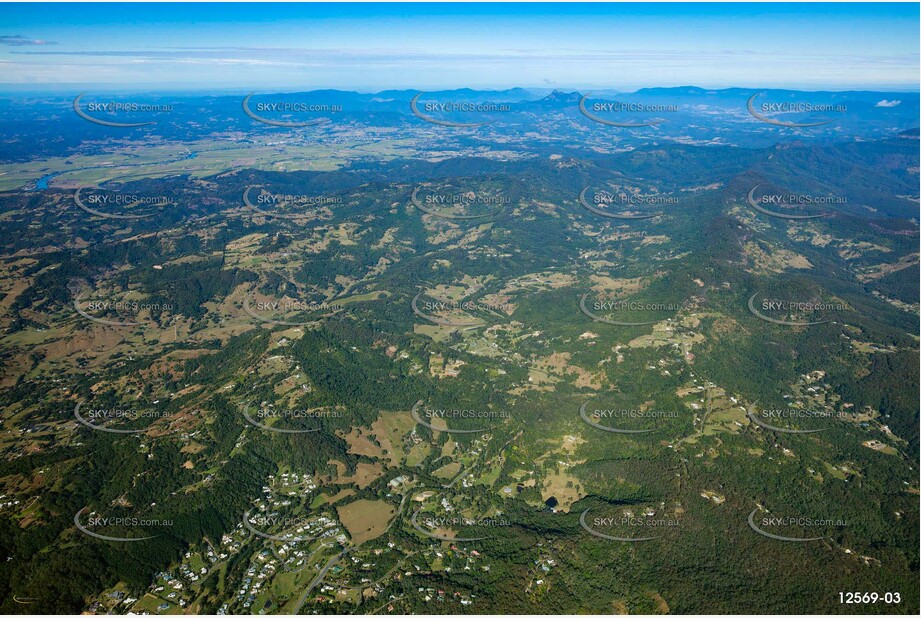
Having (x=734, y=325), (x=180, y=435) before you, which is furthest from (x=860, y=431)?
(x=180, y=435)
